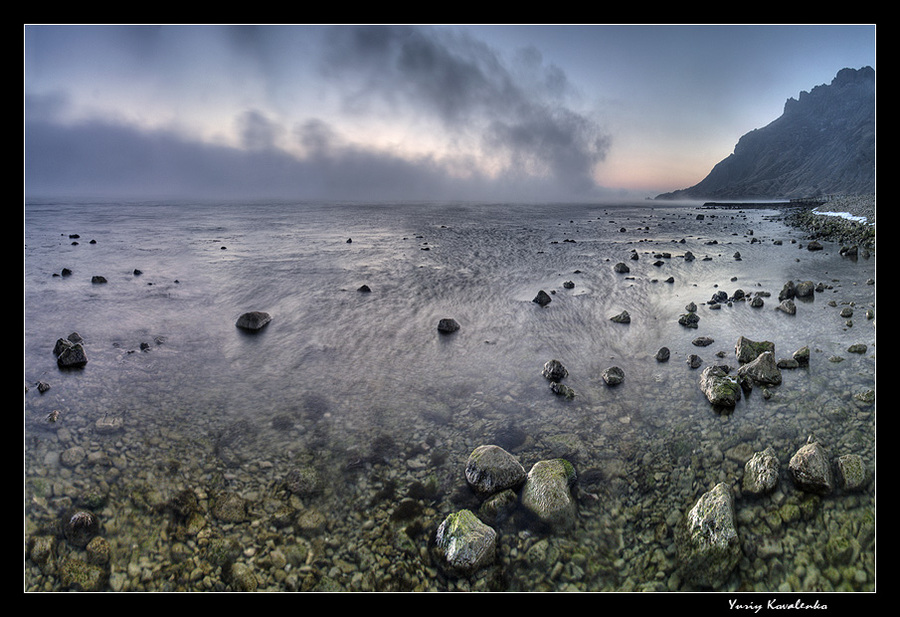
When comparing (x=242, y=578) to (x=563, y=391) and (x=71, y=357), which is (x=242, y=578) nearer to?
(x=563, y=391)

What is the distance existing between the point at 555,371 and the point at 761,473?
425 cm

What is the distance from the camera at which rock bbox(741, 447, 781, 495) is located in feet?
17.9

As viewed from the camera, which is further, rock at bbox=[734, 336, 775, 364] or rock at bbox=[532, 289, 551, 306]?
rock at bbox=[532, 289, 551, 306]

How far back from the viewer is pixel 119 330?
12.9m

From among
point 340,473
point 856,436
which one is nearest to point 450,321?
point 340,473

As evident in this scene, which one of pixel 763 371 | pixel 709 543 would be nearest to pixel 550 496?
pixel 709 543

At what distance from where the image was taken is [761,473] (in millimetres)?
5598

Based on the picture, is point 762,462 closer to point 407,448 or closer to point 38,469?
point 407,448

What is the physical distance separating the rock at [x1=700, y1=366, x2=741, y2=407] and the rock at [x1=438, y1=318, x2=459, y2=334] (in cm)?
705

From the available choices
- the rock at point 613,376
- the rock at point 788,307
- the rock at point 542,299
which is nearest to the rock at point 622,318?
the rock at point 542,299

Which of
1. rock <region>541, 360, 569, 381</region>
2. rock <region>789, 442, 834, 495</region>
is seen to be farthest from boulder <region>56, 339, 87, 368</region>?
rock <region>789, 442, 834, 495</region>

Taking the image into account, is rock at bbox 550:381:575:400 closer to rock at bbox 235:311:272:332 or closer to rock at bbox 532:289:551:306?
rock at bbox 532:289:551:306

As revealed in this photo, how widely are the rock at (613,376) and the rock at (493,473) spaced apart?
155 inches
